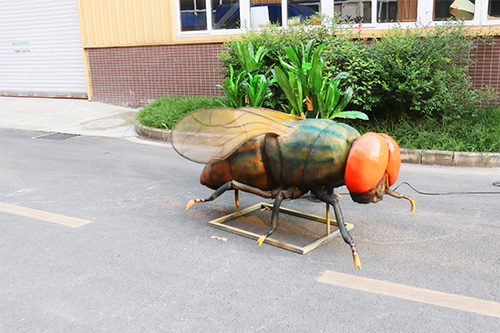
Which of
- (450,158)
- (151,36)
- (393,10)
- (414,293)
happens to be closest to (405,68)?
(450,158)

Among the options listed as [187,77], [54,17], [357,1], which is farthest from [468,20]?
[54,17]

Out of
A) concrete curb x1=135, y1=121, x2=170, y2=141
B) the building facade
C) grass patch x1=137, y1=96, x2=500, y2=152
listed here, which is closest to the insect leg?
grass patch x1=137, y1=96, x2=500, y2=152

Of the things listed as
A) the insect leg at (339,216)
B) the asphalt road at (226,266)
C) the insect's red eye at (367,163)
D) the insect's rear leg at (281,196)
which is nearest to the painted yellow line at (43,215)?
the asphalt road at (226,266)

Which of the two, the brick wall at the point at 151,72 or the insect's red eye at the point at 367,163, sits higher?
the brick wall at the point at 151,72

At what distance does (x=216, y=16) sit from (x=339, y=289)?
29.3ft

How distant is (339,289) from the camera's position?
125 inches

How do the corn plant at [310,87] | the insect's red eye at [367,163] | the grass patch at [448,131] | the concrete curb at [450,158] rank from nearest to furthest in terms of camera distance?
1. the insect's red eye at [367,163]
2. the corn plant at [310,87]
3. the concrete curb at [450,158]
4. the grass patch at [448,131]

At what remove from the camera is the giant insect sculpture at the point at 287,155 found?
10.8 feet

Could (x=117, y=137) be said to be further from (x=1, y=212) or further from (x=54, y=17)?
(x=54, y=17)

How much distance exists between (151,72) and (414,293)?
31.9ft

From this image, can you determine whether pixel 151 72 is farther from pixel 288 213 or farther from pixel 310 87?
pixel 288 213

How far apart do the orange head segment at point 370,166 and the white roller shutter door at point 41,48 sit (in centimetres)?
1128

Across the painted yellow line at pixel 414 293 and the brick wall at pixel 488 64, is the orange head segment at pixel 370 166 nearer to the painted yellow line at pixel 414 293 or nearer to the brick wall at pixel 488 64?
the painted yellow line at pixel 414 293

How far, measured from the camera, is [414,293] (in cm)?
310
